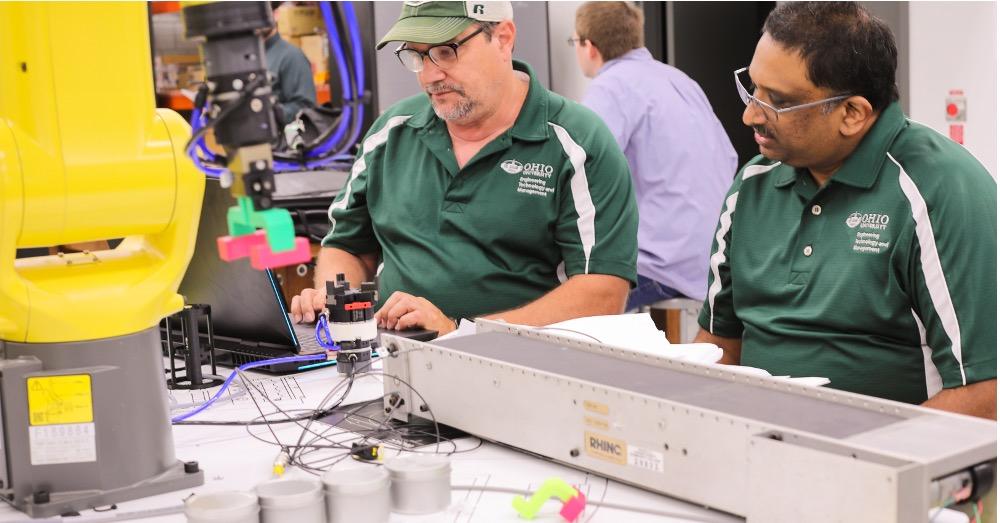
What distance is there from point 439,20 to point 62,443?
147 centimetres

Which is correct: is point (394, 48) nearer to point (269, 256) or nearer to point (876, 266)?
point (876, 266)

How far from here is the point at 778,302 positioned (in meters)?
2.17

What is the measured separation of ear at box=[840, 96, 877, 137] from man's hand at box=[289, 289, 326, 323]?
1206mm

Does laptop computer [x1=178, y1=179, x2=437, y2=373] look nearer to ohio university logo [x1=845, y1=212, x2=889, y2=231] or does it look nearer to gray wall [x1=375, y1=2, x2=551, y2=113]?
ohio university logo [x1=845, y1=212, x2=889, y2=231]

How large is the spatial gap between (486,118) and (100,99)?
1349mm

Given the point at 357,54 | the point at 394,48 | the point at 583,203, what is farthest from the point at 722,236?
the point at 357,54

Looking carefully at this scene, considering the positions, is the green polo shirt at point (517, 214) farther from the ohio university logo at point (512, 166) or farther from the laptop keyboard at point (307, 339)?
the laptop keyboard at point (307, 339)

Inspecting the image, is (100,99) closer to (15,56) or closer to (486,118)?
(15,56)

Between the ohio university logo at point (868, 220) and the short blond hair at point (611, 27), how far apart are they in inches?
90.1

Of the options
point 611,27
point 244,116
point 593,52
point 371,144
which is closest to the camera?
point 244,116

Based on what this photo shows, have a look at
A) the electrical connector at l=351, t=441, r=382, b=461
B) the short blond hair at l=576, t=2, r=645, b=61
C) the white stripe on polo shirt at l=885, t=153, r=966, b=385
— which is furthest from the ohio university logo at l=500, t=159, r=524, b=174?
the short blond hair at l=576, t=2, r=645, b=61

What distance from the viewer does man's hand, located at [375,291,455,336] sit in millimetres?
2324

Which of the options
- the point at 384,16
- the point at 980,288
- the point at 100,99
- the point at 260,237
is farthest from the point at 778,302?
the point at 384,16

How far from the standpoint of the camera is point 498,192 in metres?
2.68
